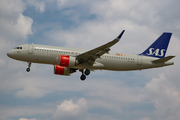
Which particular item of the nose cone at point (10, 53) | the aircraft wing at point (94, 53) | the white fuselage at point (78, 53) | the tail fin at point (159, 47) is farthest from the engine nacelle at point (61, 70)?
the tail fin at point (159, 47)

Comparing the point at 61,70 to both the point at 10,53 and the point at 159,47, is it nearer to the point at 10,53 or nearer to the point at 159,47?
the point at 10,53

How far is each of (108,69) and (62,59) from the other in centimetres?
723

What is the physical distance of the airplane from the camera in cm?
3144

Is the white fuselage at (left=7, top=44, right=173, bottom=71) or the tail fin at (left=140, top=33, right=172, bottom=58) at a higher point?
the tail fin at (left=140, top=33, right=172, bottom=58)

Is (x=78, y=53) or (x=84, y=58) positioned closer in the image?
(x=84, y=58)

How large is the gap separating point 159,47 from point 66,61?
15.9 meters

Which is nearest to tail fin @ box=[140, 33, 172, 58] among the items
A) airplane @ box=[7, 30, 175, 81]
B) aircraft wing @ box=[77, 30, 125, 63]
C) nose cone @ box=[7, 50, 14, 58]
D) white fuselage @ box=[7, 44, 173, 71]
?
airplane @ box=[7, 30, 175, 81]

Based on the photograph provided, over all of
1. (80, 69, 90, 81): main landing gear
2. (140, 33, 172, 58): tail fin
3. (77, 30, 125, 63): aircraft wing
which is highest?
(140, 33, 172, 58): tail fin

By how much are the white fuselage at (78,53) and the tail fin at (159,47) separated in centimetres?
153

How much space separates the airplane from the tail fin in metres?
0.42

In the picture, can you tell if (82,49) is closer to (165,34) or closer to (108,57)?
(108,57)

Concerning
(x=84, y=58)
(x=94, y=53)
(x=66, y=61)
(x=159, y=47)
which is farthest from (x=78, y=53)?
(x=159, y=47)

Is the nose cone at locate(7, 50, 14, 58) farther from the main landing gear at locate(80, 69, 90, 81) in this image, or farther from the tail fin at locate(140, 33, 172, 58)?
the tail fin at locate(140, 33, 172, 58)

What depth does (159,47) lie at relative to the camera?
38375 millimetres
